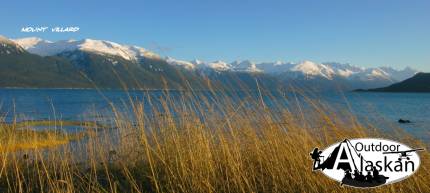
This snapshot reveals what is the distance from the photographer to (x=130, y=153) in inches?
304

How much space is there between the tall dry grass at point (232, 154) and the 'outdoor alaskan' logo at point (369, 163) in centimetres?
14

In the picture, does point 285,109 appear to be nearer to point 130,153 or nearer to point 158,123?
point 158,123

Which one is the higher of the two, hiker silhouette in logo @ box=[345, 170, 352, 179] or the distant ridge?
hiker silhouette in logo @ box=[345, 170, 352, 179]

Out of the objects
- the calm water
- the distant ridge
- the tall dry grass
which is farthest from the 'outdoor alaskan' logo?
the distant ridge

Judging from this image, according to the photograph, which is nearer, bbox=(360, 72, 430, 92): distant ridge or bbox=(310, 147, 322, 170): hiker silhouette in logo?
bbox=(310, 147, 322, 170): hiker silhouette in logo

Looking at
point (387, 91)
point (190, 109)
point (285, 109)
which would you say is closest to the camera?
A: point (285, 109)

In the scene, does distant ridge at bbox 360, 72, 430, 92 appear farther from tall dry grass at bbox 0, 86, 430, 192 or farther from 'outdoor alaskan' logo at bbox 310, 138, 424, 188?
'outdoor alaskan' logo at bbox 310, 138, 424, 188

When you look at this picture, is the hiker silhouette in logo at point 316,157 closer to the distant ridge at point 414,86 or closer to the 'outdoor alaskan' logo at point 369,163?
the 'outdoor alaskan' logo at point 369,163

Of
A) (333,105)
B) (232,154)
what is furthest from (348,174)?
(333,105)

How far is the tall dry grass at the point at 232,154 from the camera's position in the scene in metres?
5.25

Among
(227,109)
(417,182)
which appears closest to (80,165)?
(227,109)

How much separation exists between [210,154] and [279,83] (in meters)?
2.11

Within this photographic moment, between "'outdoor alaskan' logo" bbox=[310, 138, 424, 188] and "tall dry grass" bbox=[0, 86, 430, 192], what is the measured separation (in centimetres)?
14

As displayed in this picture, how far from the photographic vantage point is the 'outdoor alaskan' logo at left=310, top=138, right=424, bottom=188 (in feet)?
14.7
